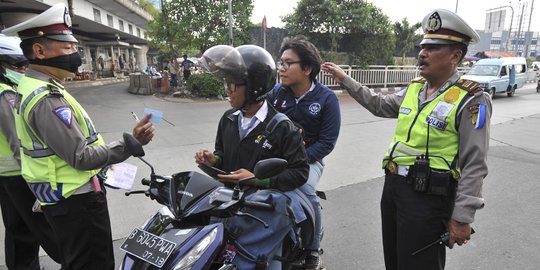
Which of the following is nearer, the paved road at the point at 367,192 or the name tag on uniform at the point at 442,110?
the name tag on uniform at the point at 442,110

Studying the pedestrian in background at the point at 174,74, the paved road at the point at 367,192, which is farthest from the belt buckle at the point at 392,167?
the pedestrian in background at the point at 174,74

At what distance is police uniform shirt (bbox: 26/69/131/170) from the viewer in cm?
185

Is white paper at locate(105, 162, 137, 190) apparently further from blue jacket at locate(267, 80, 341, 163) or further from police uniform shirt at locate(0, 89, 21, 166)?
blue jacket at locate(267, 80, 341, 163)

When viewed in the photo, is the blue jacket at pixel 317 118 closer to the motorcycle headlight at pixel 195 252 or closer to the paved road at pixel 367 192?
the paved road at pixel 367 192

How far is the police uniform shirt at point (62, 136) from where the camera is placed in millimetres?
1849

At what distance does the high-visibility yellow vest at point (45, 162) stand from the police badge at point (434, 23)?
82.2 inches

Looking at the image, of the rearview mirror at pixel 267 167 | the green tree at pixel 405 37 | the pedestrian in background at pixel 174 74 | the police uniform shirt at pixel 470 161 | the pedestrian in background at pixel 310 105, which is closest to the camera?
the rearview mirror at pixel 267 167

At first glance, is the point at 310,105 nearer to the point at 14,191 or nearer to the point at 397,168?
Result: the point at 397,168

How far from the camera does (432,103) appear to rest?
1952 mm

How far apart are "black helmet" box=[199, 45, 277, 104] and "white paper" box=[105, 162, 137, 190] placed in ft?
3.22

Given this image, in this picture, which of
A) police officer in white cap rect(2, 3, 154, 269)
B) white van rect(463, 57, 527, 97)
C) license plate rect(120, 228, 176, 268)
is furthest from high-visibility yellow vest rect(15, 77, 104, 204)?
white van rect(463, 57, 527, 97)

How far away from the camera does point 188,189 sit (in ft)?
5.52

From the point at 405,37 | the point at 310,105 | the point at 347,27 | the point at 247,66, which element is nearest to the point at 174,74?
the point at 347,27

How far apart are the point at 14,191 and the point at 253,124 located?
1.84 meters
